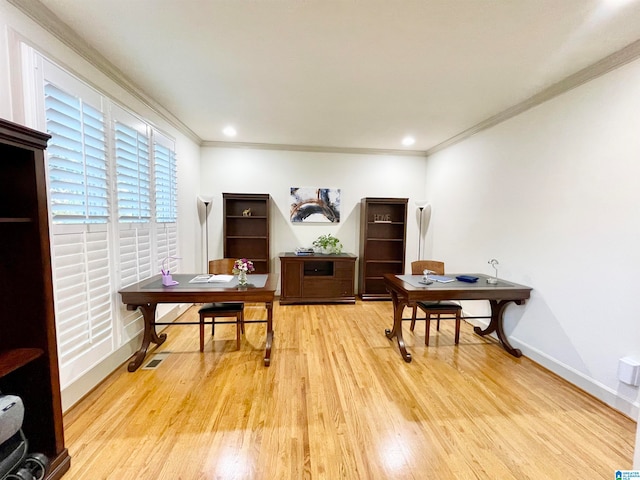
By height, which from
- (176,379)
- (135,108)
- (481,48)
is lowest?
(176,379)

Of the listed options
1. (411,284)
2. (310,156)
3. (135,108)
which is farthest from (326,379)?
(310,156)

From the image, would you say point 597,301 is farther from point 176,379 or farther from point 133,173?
point 133,173

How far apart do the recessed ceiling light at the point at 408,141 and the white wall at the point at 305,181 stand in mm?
439

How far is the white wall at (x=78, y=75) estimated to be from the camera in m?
1.50

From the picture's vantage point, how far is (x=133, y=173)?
2615 millimetres

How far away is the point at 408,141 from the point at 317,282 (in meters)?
2.63

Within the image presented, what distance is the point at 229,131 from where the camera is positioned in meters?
3.95

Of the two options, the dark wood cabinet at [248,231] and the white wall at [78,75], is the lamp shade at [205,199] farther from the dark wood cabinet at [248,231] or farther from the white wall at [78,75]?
the white wall at [78,75]

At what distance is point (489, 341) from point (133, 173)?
13.7 ft

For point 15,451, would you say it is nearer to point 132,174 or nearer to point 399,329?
point 132,174

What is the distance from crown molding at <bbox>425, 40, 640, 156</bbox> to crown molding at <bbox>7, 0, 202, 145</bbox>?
3814 millimetres

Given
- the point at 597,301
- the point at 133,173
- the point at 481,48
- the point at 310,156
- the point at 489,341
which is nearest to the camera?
the point at 481,48

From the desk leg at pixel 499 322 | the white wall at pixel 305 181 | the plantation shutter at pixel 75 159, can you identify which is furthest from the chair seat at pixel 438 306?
the plantation shutter at pixel 75 159

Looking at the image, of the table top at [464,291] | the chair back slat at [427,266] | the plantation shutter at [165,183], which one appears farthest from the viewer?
the chair back slat at [427,266]
